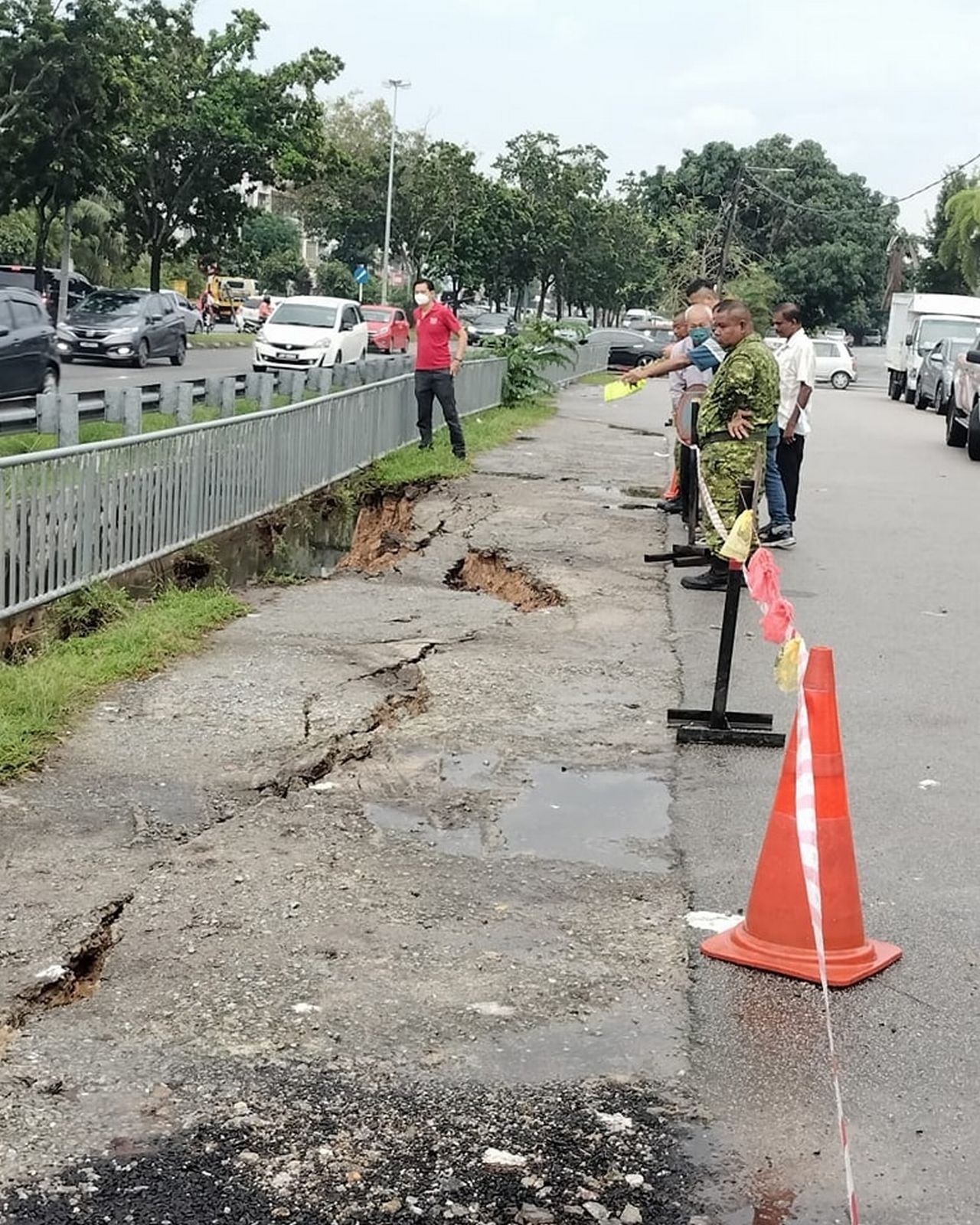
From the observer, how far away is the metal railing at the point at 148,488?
301 inches

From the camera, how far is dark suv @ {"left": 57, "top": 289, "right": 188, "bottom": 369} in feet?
96.2

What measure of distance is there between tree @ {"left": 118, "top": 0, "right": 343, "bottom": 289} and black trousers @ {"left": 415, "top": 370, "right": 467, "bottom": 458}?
25921 mm

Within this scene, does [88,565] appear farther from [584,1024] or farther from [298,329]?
[298,329]

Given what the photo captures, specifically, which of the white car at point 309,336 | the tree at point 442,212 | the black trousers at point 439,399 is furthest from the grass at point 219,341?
the black trousers at point 439,399

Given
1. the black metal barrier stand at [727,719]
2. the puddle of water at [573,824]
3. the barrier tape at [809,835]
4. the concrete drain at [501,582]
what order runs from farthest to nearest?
1. the concrete drain at [501,582]
2. the black metal barrier stand at [727,719]
3. the puddle of water at [573,824]
4. the barrier tape at [809,835]

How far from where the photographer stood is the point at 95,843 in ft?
16.9

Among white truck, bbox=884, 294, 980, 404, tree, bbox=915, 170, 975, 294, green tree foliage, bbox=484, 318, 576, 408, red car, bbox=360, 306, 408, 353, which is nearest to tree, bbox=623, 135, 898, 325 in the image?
tree, bbox=915, 170, 975, 294

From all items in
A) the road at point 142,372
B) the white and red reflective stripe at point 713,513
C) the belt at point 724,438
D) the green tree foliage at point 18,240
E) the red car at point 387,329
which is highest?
the green tree foliage at point 18,240

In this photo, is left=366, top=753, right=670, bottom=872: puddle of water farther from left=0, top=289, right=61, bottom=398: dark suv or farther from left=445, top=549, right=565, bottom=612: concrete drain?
left=0, top=289, right=61, bottom=398: dark suv

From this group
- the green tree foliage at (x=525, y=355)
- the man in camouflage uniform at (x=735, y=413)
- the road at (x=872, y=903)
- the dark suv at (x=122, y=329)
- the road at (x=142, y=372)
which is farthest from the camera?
the dark suv at (x=122, y=329)

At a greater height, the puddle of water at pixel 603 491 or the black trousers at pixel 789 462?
the black trousers at pixel 789 462

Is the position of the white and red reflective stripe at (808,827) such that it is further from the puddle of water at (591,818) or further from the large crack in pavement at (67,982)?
the large crack in pavement at (67,982)

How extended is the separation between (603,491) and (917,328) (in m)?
23.8

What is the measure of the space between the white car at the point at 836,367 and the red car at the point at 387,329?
1204 centimetres
